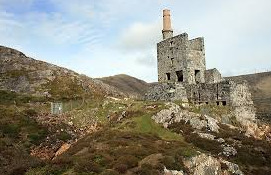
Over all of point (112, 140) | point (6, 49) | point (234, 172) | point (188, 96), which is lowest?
point (234, 172)

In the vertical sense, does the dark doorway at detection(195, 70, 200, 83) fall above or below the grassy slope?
above

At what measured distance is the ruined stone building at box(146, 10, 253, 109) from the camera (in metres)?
61.0

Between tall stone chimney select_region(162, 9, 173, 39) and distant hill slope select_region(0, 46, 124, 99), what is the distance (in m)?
19.5

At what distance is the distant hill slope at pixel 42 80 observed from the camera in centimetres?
7714

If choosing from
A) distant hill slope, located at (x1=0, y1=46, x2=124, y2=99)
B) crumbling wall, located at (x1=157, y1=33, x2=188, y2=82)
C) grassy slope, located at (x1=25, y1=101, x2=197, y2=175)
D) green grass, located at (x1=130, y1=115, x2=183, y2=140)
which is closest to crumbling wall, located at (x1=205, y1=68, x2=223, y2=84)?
crumbling wall, located at (x1=157, y1=33, x2=188, y2=82)

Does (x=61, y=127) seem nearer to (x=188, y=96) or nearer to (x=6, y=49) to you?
(x=188, y=96)

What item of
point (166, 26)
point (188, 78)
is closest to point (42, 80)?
point (166, 26)

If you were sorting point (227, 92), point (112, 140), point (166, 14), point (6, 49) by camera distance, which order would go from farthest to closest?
point (6, 49) < point (166, 14) < point (227, 92) < point (112, 140)

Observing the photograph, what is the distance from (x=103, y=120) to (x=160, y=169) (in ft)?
82.2

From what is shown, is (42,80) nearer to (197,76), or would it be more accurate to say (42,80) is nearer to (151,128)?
(197,76)

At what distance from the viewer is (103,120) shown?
55.7 meters

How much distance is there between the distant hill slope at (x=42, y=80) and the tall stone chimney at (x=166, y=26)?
1953 centimetres

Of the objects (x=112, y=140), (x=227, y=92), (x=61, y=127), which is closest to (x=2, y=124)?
(x=61, y=127)

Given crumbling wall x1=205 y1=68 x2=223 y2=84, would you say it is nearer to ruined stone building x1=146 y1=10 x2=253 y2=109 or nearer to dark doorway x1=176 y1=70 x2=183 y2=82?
ruined stone building x1=146 y1=10 x2=253 y2=109
